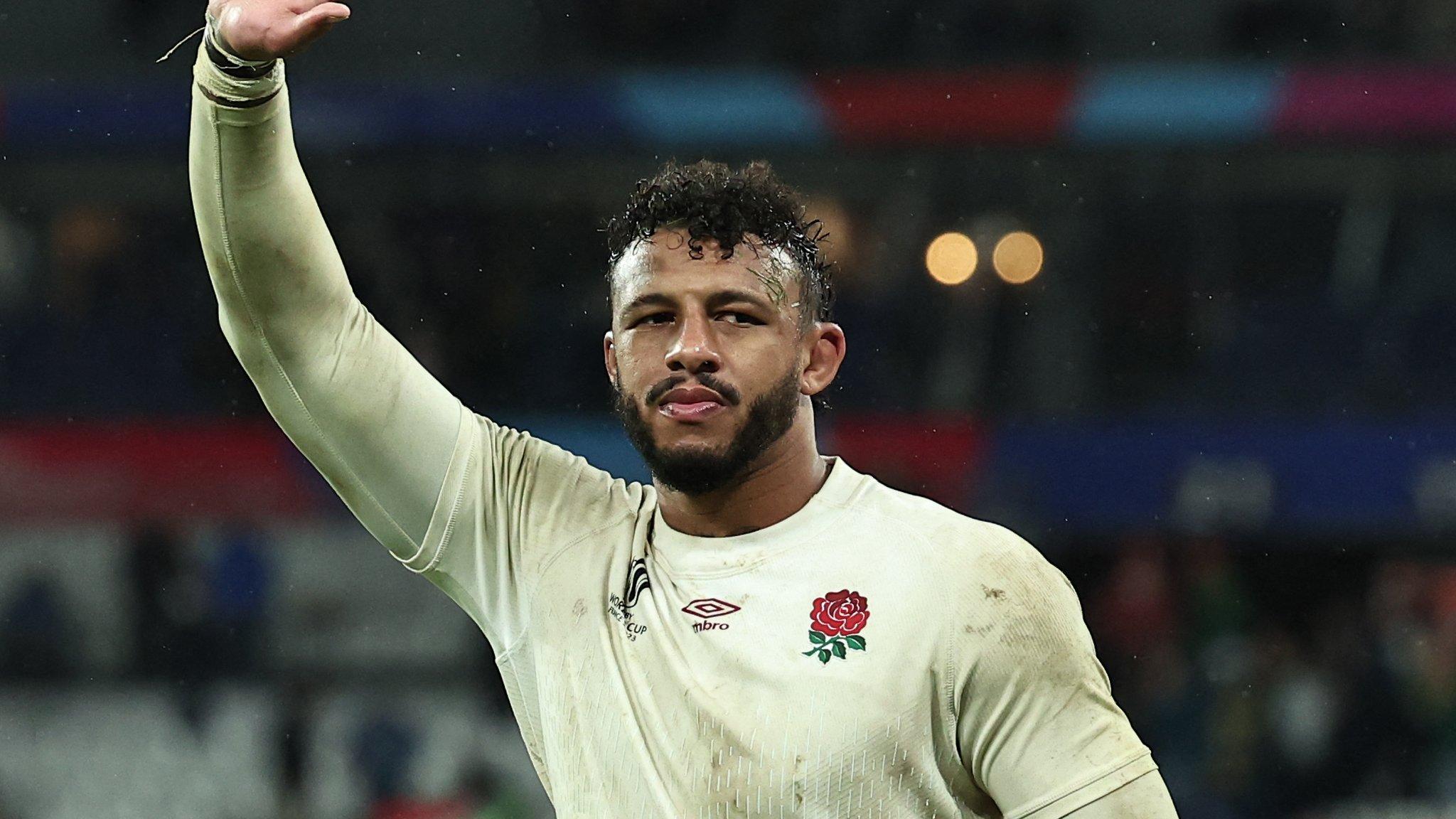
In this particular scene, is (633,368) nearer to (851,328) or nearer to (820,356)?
(820,356)

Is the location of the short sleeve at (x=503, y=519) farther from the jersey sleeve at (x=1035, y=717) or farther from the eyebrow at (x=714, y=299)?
the jersey sleeve at (x=1035, y=717)

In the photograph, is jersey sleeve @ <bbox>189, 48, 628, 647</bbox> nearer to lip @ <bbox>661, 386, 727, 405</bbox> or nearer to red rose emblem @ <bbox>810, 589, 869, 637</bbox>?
lip @ <bbox>661, 386, 727, 405</bbox>

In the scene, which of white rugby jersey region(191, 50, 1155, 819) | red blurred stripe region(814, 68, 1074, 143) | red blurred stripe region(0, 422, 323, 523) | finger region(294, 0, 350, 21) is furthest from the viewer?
red blurred stripe region(814, 68, 1074, 143)

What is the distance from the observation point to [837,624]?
7.16ft

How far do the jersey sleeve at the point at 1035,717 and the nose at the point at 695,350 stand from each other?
1.38 ft

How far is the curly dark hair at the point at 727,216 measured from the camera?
2.30 metres

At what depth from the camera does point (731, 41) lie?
9180mm

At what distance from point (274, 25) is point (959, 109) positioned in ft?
23.4

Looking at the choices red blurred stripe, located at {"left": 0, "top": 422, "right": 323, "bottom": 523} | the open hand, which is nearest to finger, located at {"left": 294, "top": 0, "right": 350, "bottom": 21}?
the open hand

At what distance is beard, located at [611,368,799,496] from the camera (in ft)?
7.34

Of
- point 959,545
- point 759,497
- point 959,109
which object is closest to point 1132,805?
point 959,545

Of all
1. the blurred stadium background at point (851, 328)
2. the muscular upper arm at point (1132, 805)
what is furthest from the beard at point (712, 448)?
the blurred stadium background at point (851, 328)

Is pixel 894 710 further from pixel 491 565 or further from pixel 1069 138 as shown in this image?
pixel 1069 138

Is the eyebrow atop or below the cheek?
atop
